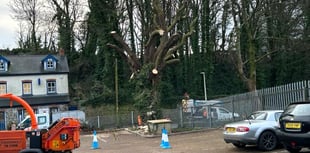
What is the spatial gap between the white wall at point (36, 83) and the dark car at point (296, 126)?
133 feet

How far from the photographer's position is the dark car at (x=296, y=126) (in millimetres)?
11648

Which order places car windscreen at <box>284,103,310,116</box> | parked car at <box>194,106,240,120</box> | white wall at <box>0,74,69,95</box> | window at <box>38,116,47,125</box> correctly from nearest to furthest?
car windscreen at <box>284,103,310,116</box> < parked car at <box>194,106,240,120</box> < window at <box>38,116,47,125</box> < white wall at <box>0,74,69,95</box>

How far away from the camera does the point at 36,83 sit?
49.8 metres

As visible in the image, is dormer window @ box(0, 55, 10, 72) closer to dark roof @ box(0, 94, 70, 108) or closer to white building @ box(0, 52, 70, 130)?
white building @ box(0, 52, 70, 130)

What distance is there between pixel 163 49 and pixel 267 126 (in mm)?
16072

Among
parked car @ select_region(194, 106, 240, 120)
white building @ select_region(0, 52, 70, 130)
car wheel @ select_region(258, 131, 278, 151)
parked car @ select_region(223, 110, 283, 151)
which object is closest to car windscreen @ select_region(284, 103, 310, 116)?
parked car @ select_region(223, 110, 283, 151)

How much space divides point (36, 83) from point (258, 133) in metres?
39.0

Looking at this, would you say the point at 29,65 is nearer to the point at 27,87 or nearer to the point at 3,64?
the point at 27,87

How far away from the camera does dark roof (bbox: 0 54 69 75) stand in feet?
163

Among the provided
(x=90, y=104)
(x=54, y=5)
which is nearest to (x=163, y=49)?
(x=90, y=104)

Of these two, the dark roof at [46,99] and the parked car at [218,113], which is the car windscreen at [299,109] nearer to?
the parked car at [218,113]

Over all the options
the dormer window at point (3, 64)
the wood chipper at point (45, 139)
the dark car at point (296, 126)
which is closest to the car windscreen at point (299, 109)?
the dark car at point (296, 126)

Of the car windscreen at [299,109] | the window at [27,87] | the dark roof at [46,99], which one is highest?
the window at [27,87]

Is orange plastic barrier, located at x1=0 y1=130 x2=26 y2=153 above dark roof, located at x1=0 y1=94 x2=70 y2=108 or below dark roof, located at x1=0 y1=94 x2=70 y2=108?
below
